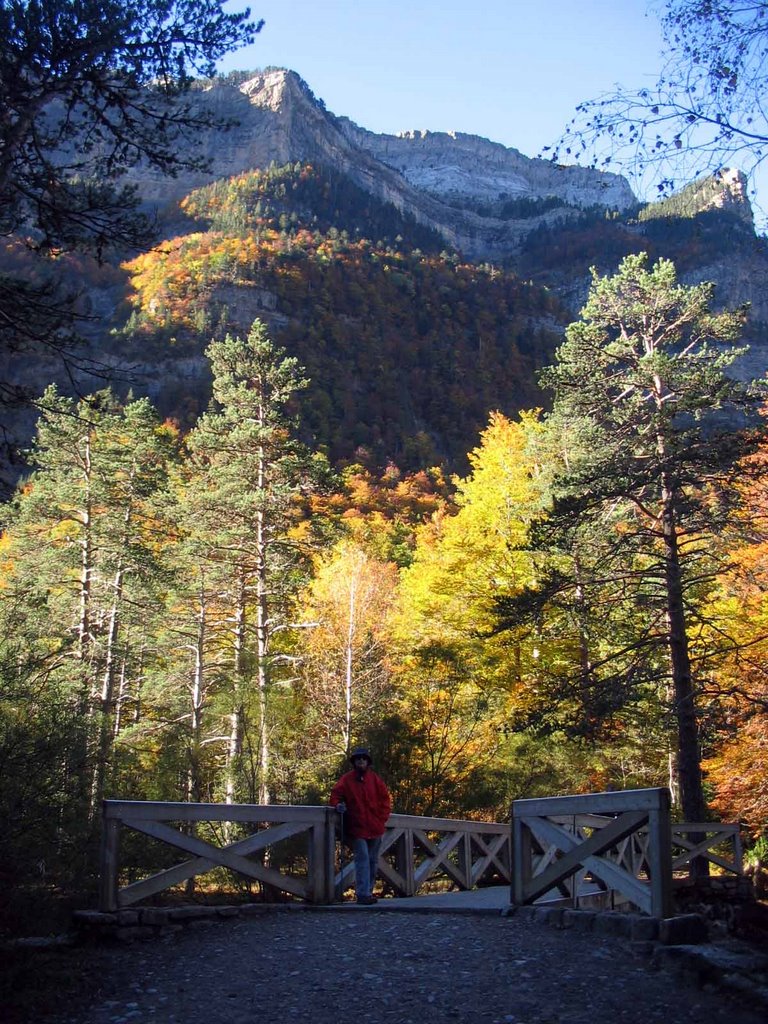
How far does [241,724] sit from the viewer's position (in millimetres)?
14250

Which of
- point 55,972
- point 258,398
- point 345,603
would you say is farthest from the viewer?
point 258,398

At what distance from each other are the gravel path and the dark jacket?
1.47 meters

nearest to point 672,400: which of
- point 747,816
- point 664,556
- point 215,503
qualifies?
point 664,556

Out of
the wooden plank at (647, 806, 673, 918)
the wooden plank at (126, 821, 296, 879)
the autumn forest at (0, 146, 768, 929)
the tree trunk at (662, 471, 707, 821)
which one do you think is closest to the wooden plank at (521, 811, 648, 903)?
the wooden plank at (647, 806, 673, 918)

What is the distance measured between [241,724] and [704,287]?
37.2ft

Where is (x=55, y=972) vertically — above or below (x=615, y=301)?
below

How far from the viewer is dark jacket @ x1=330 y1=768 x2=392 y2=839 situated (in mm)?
8328

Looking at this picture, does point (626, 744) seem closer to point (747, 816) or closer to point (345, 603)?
point (747, 816)

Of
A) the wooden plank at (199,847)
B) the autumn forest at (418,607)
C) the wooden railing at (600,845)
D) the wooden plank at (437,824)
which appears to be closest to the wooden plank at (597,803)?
the wooden railing at (600,845)

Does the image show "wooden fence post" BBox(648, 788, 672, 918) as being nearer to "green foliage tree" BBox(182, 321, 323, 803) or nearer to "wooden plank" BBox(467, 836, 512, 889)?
"wooden plank" BBox(467, 836, 512, 889)

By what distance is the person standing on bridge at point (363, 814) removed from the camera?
833 centimetres

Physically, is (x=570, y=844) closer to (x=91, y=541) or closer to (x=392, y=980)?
(x=392, y=980)

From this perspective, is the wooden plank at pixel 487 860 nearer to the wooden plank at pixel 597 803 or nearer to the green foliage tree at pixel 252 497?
the wooden plank at pixel 597 803

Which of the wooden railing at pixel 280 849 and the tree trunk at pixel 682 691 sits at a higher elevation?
the tree trunk at pixel 682 691
